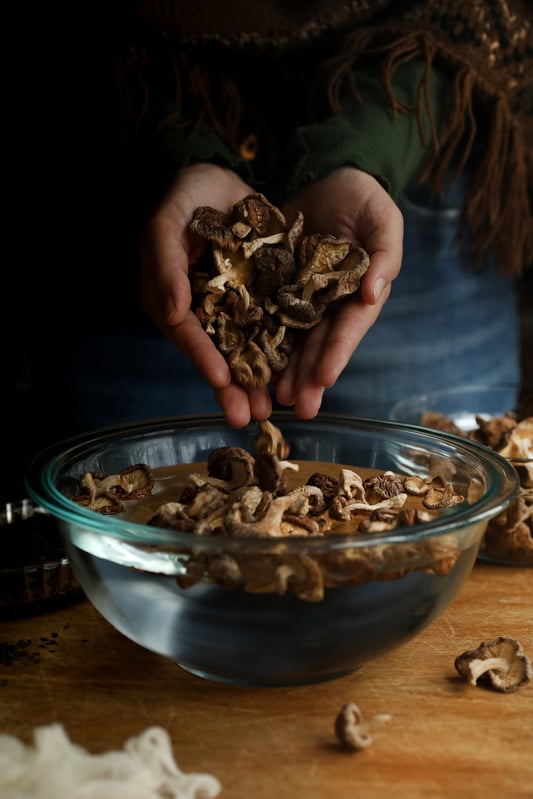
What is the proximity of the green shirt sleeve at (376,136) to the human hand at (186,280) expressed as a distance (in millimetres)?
145

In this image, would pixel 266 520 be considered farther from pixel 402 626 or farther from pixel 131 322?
pixel 131 322

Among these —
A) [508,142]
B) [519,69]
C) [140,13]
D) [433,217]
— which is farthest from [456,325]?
[140,13]

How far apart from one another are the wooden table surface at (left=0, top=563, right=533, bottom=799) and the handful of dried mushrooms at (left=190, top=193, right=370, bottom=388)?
0.38 m

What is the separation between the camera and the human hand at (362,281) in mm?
1036

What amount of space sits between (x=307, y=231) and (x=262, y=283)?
24 centimetres

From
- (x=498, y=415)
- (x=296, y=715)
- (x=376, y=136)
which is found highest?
(x=376, y=136)

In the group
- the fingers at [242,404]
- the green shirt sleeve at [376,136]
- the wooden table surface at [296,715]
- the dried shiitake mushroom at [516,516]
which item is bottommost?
the wooden table surface at [296,715]

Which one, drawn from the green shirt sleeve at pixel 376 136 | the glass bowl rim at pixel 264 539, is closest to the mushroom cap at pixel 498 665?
the glass bowl rim at pixel 264 539

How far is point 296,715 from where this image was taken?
A: 0.76m

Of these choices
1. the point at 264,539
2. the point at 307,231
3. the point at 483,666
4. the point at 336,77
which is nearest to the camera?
the point at 264,539

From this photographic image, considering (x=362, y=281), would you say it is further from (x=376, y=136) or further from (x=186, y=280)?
(x=376, y=136)

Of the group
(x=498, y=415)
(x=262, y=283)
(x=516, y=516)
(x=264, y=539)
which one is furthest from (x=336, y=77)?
(x=264, y=539)

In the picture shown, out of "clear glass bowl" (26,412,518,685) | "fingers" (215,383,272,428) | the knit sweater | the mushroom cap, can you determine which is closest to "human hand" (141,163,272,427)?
"fingers" (215,383,272,428)

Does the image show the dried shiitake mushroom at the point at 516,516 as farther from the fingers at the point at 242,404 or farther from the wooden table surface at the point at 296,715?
the fingers at the point at 242,404
